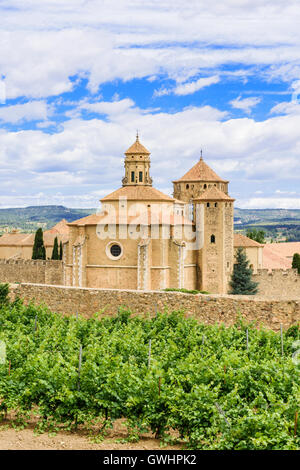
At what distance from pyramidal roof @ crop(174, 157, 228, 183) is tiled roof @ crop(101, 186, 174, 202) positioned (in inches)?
259

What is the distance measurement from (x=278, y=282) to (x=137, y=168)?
13822mm

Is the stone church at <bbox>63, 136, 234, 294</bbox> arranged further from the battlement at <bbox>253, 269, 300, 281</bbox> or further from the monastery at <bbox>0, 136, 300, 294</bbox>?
the battlement at <bbox>253, 269, 300, 281</bbox>

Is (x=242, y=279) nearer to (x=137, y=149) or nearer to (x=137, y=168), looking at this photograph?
(x=137, y=168)

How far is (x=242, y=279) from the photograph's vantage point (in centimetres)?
4178

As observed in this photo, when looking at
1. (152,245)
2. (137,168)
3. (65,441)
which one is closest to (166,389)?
(65,441)

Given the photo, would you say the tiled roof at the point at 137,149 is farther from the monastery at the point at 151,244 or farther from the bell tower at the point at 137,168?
the monastery at the point at 151,244

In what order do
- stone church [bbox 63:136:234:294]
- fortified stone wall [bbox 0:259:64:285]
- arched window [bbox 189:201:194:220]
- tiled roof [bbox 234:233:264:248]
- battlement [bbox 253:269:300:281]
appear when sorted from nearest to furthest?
stone church [bbox 63:136:234:294]
battlement [bbox 253:269:300:281]
arched window [bbox 189:201:194:220]
tiled roof [bbox 234:233:264:248]
fortified stone wall [bbox 0:259:64:285]

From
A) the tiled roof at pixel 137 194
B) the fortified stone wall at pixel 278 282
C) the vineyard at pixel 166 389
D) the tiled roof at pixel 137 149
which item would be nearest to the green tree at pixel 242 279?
the fortified stone wall at pixel 278 282

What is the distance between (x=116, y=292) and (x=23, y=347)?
18.8 ft

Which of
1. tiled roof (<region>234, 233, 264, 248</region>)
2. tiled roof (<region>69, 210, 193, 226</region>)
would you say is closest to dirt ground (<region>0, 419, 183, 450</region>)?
tiled roof (<region>69, 210, 193, 226</region>)

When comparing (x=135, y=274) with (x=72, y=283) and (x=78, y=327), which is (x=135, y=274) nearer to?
(x=72, y=283)

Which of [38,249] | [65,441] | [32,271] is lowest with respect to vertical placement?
[65,441]

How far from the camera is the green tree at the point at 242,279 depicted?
4144 centimetres

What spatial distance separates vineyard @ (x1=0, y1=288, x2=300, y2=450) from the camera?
892 cm
